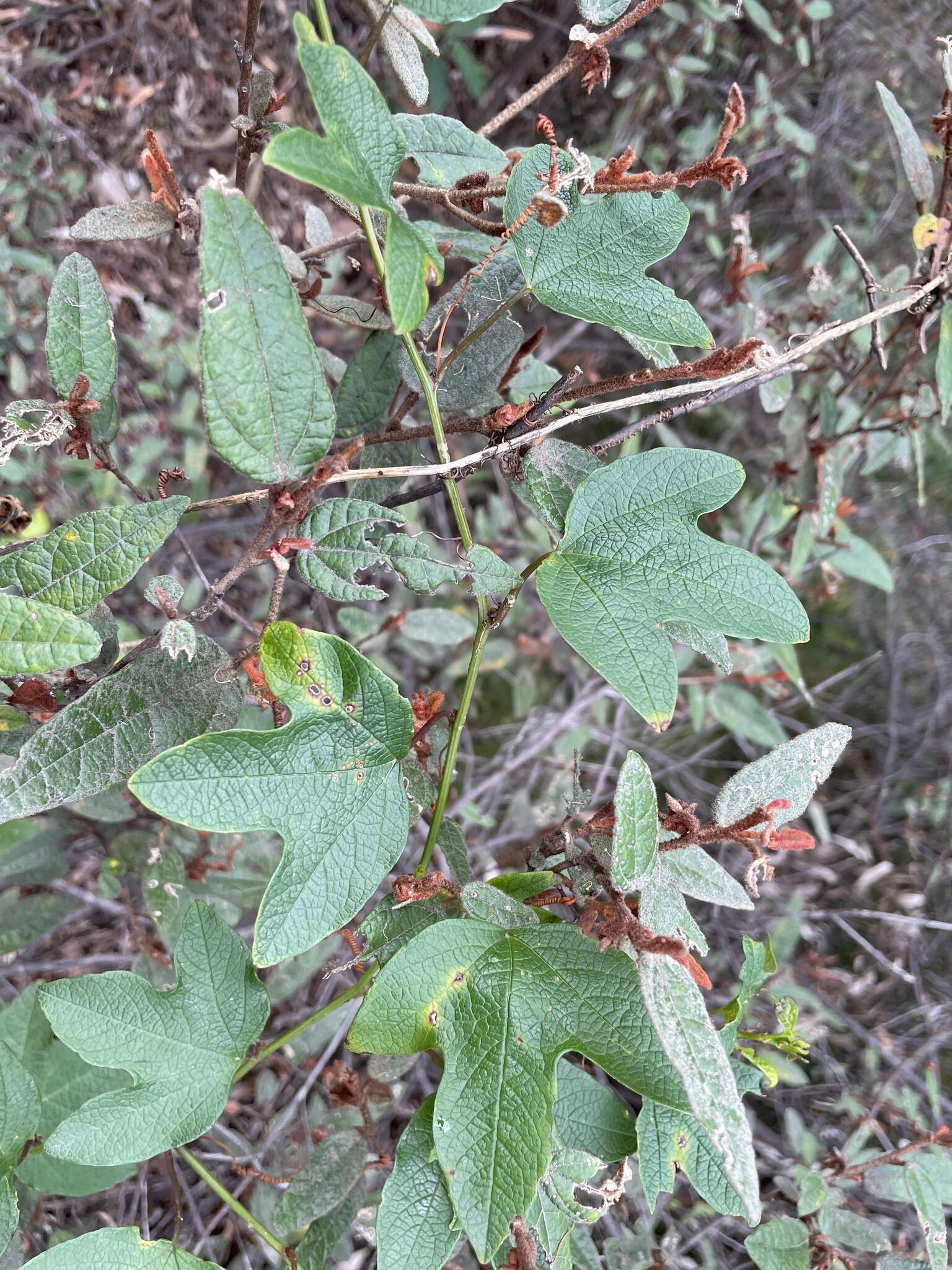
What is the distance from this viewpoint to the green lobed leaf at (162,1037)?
88 cm

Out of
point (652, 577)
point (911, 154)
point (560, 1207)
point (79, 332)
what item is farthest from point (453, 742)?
point (911, 154)

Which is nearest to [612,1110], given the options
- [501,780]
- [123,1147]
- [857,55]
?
[123,1147]

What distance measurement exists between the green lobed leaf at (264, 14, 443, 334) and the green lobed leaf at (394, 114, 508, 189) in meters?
0.27

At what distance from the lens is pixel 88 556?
2.59 ft

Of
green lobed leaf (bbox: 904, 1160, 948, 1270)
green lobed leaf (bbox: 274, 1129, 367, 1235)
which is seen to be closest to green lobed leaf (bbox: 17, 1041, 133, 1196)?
green lobed leaf (bbox: 274, 1129, 367, 1235)

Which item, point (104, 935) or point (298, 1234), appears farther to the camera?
point (104, 935)

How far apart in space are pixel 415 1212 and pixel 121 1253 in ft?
1.08

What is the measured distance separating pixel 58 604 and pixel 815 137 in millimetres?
2802

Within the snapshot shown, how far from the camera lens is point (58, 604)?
0.79 meters

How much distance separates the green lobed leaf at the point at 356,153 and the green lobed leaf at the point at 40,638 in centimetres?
37

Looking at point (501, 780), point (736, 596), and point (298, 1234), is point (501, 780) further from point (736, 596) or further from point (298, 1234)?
point (736, 596)

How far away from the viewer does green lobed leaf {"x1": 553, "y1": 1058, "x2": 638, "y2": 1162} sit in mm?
987

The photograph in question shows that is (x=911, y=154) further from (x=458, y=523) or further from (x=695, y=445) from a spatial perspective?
(x=695, y=445)

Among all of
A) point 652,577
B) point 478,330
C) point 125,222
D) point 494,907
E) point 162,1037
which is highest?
point 125,222
